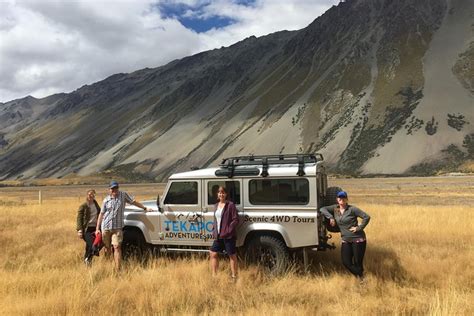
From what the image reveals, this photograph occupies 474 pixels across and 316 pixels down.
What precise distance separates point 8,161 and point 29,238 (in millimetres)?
189672

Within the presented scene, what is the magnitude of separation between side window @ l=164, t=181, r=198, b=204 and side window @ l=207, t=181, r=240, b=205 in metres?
0.32

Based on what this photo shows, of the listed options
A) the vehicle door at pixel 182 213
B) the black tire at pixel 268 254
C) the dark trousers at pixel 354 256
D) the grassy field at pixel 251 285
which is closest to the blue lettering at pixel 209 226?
the vehicle door at pixel 182 213

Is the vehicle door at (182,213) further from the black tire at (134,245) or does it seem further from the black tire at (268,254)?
the black tire at (268,254)

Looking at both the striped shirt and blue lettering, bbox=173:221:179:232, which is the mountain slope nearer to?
blue lettering, bbox=173:221:179:232

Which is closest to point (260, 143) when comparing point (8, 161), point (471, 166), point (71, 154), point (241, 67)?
point (471, 166)

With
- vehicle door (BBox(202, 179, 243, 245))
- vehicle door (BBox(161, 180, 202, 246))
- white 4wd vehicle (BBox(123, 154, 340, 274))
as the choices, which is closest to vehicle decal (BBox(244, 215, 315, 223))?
white 4wd vehicle (BBox(123, 154, 340, 274))

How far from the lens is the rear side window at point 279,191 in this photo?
8.19 meters

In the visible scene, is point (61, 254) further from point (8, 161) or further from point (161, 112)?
point (8, 161)

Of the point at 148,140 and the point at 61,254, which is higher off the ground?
the point at 148,140

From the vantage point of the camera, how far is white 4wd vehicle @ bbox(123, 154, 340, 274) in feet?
26.7

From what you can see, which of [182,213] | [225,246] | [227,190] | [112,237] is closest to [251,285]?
[225,246]

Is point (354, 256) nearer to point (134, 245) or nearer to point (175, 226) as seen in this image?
point (175, 226)

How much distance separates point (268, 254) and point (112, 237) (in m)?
3.32

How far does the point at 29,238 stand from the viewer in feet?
42.8
